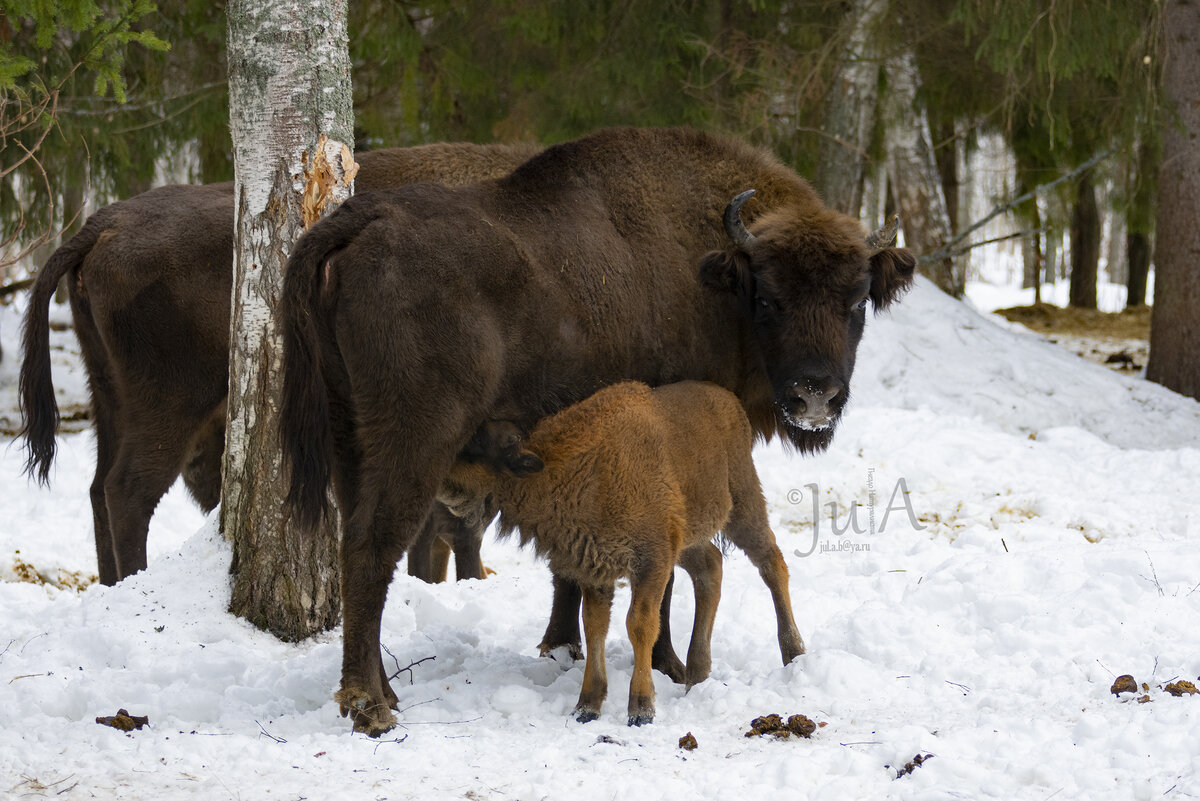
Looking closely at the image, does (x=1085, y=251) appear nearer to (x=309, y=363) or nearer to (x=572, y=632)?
(x=572, y=632)

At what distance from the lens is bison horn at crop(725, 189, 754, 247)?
4.98 meters

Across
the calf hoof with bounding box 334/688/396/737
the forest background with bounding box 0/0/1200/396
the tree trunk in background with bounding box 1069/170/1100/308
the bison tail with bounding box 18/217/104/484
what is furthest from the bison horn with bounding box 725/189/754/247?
the tree trunk in background with bounding box 1069/170/1100/308

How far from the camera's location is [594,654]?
168 inches

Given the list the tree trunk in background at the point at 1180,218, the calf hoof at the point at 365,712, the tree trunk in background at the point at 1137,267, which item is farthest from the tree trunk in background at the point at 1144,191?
the calf hoof at the point at 365,712

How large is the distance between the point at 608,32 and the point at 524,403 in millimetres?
7386

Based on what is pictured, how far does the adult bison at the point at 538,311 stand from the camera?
421 cm

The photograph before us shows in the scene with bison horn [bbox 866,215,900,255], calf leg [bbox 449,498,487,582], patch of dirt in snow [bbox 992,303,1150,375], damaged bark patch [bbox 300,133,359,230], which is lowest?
patch of dirt in snow [bbox 992,303,1150,375]

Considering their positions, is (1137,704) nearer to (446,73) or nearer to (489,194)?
(489,194)

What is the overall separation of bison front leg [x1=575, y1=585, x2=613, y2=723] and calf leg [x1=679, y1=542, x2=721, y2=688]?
1.84 feet

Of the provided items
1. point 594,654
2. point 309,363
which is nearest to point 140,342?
point 309,363

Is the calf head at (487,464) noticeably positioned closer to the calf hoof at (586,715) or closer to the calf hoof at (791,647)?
the calf hoof at (586,715)

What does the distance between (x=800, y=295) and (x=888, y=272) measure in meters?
0.55

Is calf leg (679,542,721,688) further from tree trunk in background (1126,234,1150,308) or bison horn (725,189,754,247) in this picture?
tree trunk in background (1126,234,1150,308)

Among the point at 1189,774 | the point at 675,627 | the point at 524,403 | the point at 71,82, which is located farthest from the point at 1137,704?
the point at 71,82
